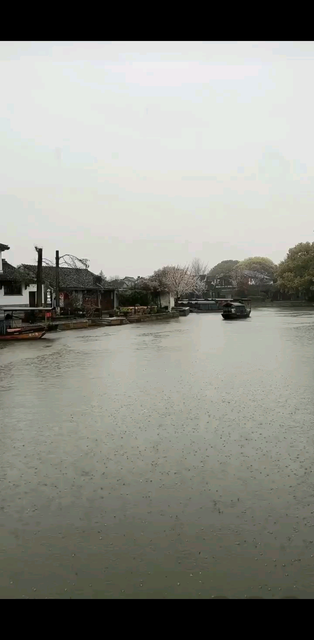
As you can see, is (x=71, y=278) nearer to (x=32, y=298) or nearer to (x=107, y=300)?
(x=107, y=300)

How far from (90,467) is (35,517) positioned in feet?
4.13

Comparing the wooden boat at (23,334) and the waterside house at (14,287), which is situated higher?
the waterside house at (14,287)

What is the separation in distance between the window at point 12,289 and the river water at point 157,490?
27399 mm

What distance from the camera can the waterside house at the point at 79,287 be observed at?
4272 cm

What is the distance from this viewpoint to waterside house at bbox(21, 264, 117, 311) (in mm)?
42719

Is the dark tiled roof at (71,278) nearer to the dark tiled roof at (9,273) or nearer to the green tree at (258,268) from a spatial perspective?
the dark tiled roof at (9,273)

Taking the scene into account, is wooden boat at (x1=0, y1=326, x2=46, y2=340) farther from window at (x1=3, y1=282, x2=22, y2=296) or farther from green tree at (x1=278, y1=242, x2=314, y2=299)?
Answer: green tree at (x1=278, y1=242, x2=314, y2=299)

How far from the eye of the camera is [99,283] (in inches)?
1886

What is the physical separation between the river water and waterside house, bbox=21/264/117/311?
3255cm

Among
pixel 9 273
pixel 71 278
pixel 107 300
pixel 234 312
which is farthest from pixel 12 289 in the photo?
pixel 234 312

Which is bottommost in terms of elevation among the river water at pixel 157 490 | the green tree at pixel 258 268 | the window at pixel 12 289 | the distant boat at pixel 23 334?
the river water at pixel 157 490

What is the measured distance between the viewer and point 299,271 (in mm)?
69500

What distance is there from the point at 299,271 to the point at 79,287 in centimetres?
3591

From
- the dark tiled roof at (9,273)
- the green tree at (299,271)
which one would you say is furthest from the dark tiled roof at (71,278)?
the green tree at (299,271)
